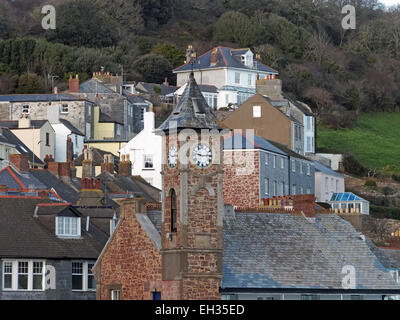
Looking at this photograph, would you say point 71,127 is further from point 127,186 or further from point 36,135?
point 127,186

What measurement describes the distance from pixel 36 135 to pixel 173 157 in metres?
42.9

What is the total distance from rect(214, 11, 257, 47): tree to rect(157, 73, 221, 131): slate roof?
332 feet

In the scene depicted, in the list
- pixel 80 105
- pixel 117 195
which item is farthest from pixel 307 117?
pixel 117 195

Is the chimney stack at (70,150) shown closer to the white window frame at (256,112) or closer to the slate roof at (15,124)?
the slate roof at (15,124)

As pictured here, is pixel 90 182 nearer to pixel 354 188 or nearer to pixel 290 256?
pixel 290 256

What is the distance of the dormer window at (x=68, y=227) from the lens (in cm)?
5353

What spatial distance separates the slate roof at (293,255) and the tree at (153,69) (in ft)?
272

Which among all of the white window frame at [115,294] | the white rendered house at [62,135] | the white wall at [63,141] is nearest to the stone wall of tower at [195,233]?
the white window frame at [115,294]

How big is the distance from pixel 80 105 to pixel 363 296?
5704cm

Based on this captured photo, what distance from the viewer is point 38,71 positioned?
124m

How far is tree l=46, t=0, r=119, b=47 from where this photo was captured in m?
135

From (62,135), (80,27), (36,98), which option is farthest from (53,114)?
(80,27)

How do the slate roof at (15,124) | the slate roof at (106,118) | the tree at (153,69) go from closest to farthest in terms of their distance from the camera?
the slate roof at (15,124) < the slate roof at (106,118) < the tree at (153,69)
